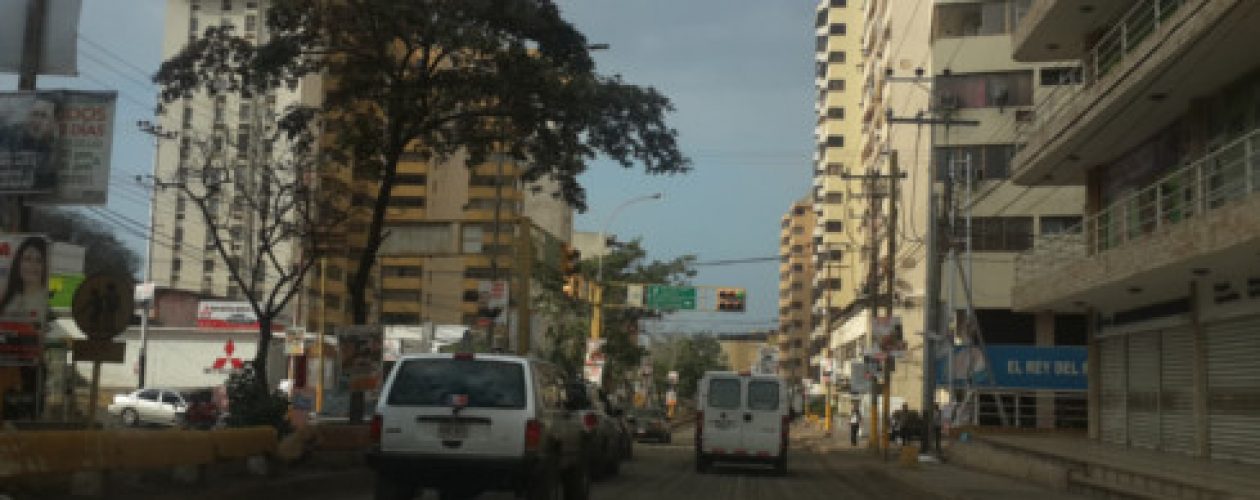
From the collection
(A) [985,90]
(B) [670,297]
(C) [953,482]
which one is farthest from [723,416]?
(A) [985,90]

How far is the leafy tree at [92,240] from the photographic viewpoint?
63.2 metres

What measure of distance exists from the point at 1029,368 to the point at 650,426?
16716mm

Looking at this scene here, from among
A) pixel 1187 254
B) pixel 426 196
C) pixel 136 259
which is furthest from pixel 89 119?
pixel 426 196

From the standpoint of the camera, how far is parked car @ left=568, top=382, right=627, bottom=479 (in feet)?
51.7

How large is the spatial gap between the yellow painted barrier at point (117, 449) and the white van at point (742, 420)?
13.4m

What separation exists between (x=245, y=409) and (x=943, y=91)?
43.9 m

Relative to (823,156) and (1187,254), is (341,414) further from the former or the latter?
(823,156)

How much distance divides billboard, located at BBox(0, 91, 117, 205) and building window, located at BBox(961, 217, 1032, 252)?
4526 centimetres

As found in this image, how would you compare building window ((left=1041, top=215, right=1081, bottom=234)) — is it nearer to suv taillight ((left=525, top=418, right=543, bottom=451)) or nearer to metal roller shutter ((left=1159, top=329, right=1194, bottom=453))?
metal roller shutter ((left=1159, top=329, right=1194, bottom=453))

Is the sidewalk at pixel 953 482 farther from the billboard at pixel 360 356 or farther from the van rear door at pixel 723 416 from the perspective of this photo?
the billboard at pixel 360 356

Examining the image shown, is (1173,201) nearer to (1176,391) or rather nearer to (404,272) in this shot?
(1176,391)

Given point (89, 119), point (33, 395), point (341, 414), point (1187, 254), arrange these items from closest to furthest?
point (89, 119)
point (33, 395)
point (1187, 254)
point (341, 414)

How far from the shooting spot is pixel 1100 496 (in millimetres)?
19234

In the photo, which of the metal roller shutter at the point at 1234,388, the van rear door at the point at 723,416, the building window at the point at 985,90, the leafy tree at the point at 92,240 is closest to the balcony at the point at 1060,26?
the metal roller shutter at the point at 1234,388
